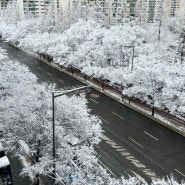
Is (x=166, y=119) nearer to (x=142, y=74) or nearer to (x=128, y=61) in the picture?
(x=142, y=74)

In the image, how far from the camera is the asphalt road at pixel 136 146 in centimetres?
2110

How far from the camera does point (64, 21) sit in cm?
7719

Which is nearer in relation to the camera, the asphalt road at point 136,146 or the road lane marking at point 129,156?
the road lane marking at point 129,156

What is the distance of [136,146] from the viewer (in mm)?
24281

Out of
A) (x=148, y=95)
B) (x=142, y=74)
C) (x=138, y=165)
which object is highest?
(x=142, y=74)

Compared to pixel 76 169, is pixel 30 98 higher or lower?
higher

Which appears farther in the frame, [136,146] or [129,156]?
[136,146]

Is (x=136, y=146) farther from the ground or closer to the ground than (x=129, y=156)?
farther from the ground

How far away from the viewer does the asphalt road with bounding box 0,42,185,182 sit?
21.1 metres

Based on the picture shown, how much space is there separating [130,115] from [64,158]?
1650cm

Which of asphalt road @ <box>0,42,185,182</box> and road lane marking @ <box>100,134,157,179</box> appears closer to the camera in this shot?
road lane marking @ <box>100,134,157,179</box>

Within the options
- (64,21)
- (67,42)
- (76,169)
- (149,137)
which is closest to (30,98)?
(76,169)

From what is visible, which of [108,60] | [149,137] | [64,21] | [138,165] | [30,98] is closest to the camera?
[30,98]

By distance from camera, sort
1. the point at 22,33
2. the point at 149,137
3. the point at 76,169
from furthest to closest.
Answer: the point at 22,33
the point at 149,137
the point at 76,169
